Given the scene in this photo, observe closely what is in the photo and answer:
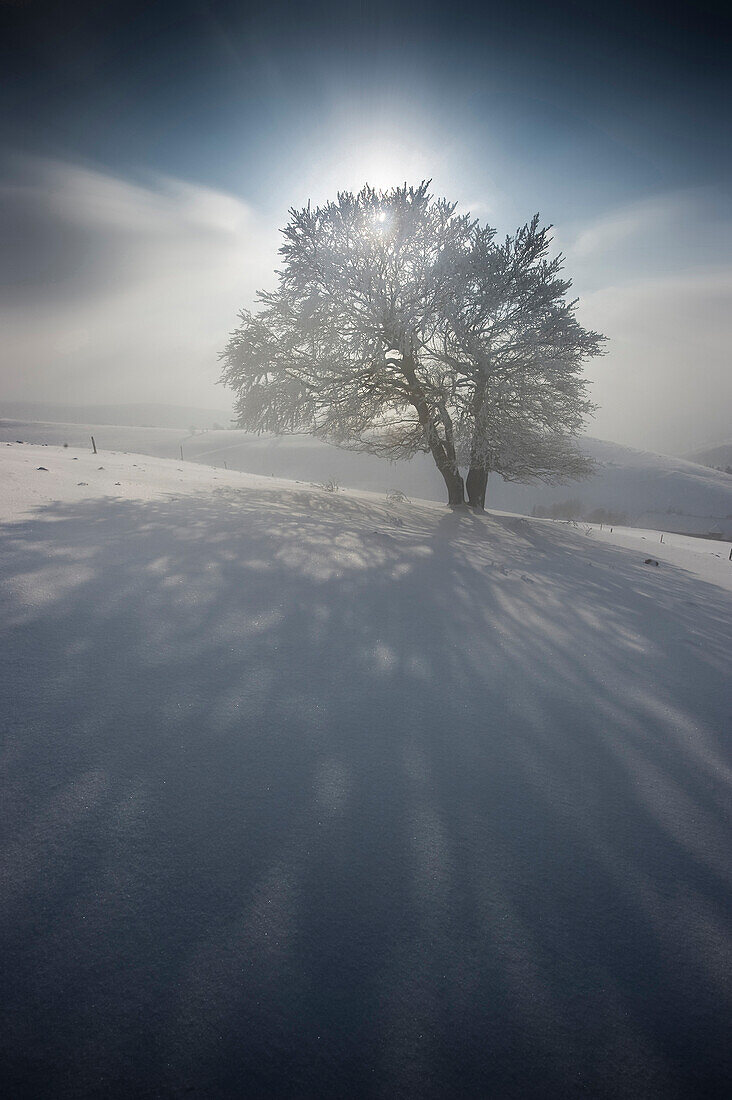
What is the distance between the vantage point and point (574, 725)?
2645mm

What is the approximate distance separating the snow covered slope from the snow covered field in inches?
847

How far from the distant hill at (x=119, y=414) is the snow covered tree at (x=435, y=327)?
101408 millimetres

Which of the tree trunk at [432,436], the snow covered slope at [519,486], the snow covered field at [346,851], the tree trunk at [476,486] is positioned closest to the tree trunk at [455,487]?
the tree trunk at [432,436]

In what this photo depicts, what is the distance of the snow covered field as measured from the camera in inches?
50.2

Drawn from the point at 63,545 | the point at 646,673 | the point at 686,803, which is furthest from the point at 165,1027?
the point at 63,545

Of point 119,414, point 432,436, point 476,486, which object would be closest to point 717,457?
point 476,486

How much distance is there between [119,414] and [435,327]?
15568 cm

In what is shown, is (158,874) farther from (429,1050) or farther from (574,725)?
(574,725)

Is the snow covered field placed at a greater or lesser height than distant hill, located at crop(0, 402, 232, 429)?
lesser

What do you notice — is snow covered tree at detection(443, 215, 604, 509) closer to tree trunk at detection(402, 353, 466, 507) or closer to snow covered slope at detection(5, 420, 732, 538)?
tree trunk at detection(402, 353, 466, 507)

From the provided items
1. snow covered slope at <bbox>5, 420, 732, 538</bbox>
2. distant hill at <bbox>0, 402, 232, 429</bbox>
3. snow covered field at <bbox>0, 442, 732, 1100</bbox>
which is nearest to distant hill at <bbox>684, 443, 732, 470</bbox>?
snow covered slope at <bbox>5, 420, 732, 538</bbox>

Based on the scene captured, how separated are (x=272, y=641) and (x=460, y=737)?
1.38m

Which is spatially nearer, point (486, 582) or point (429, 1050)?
point (429, 1050)

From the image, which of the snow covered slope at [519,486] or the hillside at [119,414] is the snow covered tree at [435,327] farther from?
the hillside at [119,414]
